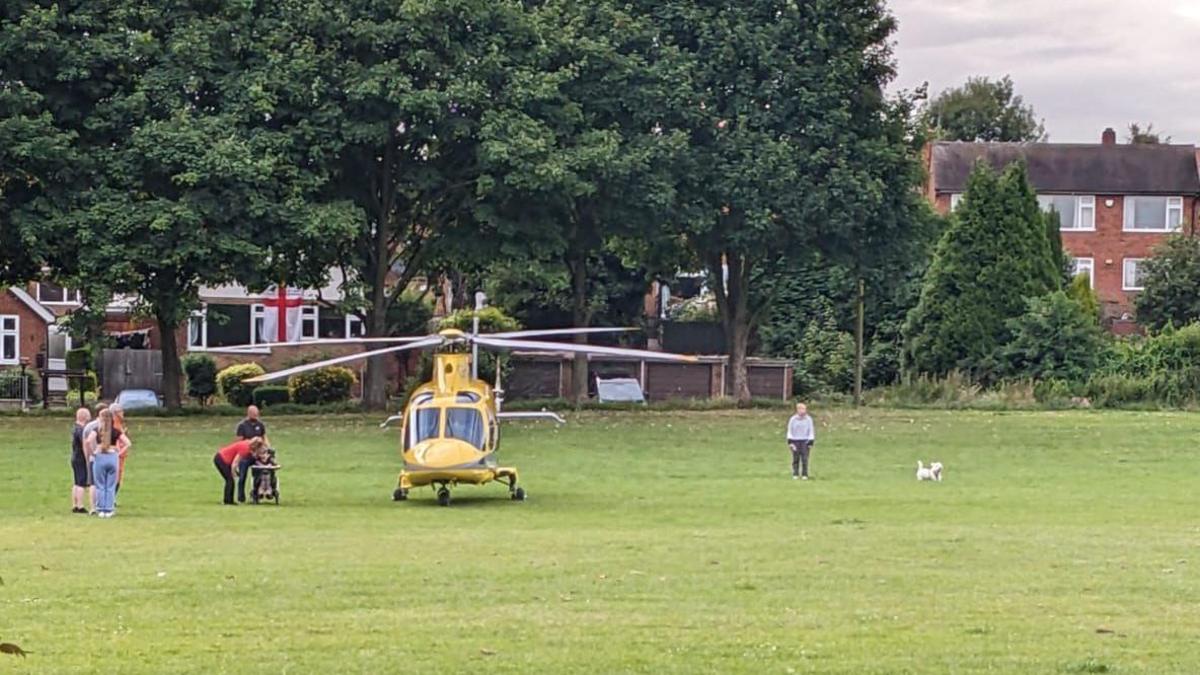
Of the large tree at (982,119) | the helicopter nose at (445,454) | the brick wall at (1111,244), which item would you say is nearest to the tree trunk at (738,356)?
the helicopter nose at (445,454)

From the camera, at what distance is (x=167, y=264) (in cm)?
5053

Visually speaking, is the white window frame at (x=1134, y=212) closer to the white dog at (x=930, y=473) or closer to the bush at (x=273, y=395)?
the bush at (x=273, y=395)

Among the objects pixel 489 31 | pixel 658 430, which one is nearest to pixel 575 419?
pixel 658 430

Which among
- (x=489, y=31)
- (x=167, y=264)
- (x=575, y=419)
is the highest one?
(x=489, y=31)

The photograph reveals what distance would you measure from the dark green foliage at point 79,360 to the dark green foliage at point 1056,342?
1286 inches

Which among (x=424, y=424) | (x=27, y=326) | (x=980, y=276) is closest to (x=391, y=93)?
(x=424, y=424)

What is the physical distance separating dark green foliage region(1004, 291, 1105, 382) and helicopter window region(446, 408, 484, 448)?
34494mm

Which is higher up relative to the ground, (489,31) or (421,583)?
(489,31)

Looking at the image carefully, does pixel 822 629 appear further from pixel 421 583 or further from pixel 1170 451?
pixel 1170 451

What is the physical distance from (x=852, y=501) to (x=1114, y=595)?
14346 mm

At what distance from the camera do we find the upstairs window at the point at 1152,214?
92188 millimetres

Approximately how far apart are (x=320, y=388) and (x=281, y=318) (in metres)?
14.8

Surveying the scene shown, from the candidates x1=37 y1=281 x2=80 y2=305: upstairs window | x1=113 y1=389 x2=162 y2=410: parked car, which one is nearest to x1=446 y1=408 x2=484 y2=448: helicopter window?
x1=113 y1=389 x2=162 y2=410: parked car

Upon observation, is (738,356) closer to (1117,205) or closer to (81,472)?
(81,472)
